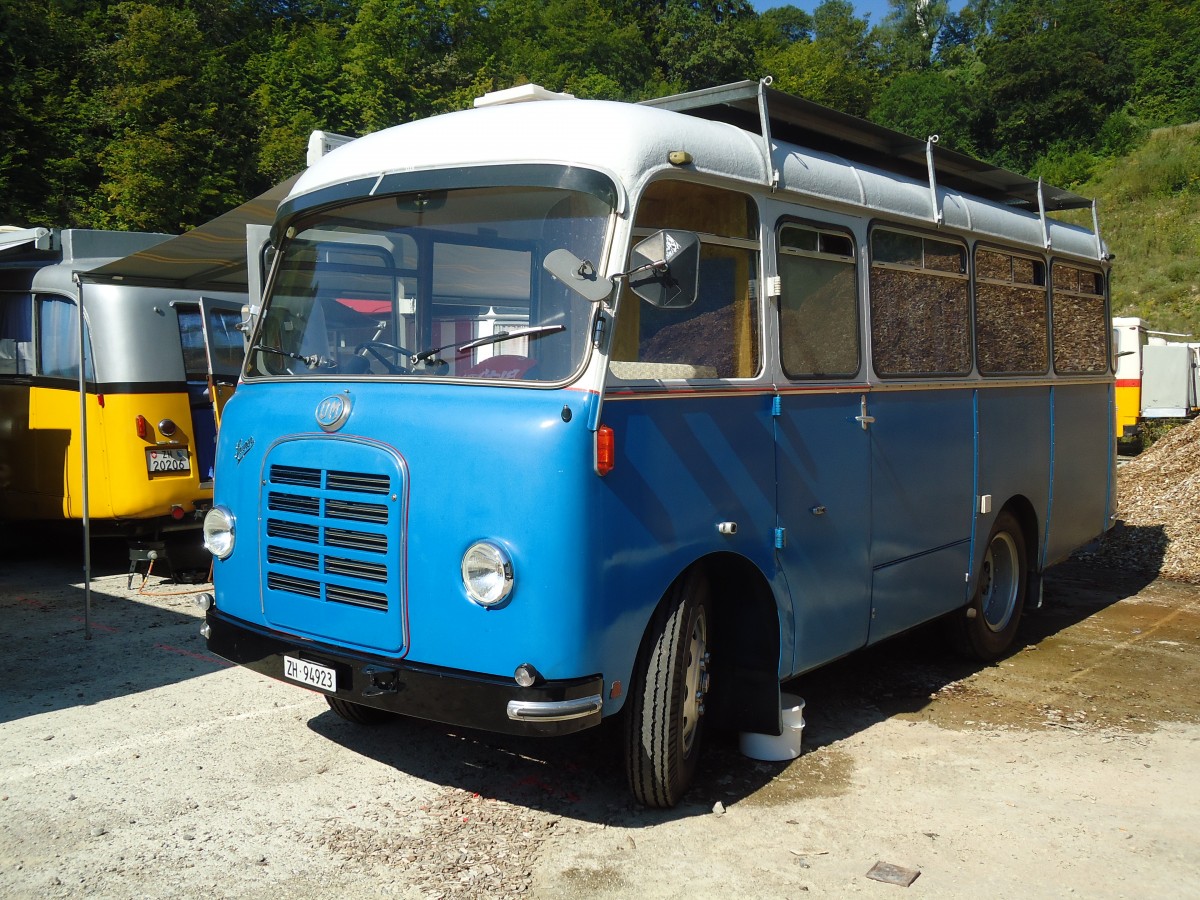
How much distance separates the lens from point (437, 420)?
4.49 meters

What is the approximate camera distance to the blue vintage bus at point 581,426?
4.32m

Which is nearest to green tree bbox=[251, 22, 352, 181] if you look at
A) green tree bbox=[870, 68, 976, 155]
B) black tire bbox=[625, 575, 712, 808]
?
black tire bbox=[625, 575, 712, 808]

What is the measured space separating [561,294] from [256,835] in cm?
258

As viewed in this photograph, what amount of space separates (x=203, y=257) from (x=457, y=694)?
596cm

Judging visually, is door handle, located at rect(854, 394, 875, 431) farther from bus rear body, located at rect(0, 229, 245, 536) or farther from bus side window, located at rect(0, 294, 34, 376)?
bus side window, located at rect(0, 294, 34, 376)

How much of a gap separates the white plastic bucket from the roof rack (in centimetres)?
275

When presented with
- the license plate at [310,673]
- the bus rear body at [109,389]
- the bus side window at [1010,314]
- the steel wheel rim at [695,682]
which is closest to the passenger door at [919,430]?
the bus side window at [1010,314]

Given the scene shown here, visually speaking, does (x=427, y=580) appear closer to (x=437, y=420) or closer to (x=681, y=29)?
(x=437, y=420)

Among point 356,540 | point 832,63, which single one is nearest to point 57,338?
point 356,540

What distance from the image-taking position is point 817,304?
18.7 ft

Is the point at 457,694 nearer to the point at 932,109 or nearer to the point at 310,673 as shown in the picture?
the point at 310,673

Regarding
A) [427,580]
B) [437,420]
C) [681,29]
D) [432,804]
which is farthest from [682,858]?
[681,29]

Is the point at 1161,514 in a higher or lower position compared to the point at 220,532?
lower

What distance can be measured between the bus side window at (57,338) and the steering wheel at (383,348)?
5820 mm
